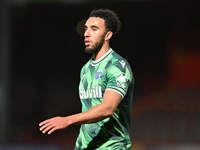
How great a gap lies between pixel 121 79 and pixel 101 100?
0.30m

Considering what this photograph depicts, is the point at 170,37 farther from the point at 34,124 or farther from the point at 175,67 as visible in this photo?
the point at 34,124

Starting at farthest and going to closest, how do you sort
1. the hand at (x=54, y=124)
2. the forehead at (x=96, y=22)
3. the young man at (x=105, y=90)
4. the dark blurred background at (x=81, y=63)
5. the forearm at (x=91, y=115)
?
the dark blurred background at (x=81, y=63), the forehead at (x=96, y=22), the young man at (x=105, y=90), the forearm at (x=91, y=115), the hand at (x=54, y=124)

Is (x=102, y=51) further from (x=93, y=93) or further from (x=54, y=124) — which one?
(x=54, y=124)

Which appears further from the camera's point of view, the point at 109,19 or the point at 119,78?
the point at 109,19

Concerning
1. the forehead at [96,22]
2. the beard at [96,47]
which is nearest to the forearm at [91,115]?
the beard at [96,47]

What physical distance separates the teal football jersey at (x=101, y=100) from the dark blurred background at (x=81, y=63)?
805 centimetres

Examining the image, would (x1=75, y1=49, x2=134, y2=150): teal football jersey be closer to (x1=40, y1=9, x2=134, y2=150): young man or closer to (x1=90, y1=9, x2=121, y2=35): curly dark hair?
(x1=40, y1=9, x2=134, y2=150): young man

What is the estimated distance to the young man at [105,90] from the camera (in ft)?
12.1

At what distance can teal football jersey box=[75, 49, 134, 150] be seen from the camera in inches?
151

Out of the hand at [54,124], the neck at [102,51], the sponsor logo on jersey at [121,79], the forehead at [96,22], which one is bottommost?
the hand at [54,124]

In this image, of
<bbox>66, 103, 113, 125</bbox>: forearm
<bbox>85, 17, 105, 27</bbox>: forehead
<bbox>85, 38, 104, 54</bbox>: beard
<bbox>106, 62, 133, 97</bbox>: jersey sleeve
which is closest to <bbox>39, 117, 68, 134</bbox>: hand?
<bbox>66, 103, 113, 125</bbox>: forearm

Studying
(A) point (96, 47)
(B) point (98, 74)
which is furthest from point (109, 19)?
(B) point (98, 74)

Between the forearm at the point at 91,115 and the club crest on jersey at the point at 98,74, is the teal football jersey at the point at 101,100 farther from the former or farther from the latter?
the forearm at the point at 91,115

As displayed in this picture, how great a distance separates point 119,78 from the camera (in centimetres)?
374
